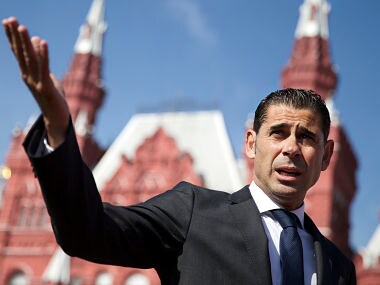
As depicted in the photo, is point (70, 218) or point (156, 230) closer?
point (70, 218)

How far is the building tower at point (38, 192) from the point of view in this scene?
2492 centimetres

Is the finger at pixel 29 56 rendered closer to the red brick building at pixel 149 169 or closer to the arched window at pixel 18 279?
the red brick building at pixel 149 169

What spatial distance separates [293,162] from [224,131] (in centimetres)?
2574

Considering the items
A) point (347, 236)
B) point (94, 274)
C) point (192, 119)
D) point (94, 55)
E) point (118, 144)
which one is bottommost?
point (94, 274)

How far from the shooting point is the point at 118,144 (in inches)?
1121

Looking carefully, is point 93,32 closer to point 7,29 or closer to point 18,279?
point 18,279

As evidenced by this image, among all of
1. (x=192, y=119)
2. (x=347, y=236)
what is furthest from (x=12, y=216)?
(x=347, y=236)

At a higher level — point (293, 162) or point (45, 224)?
point (293, 162)

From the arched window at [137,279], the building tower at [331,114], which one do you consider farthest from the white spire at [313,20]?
the arched window at [137,279]

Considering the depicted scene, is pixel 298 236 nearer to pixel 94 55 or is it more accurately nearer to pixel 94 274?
pixel 94 274

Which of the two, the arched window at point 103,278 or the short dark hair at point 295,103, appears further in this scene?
the arched window at point 103,278

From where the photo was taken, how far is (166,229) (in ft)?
5.82

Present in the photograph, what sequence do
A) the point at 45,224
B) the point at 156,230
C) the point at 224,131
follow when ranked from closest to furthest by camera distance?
the point at 156,230 → the point at 45,224 → the point at 224,131

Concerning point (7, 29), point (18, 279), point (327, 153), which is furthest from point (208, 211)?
point (18, 279)
